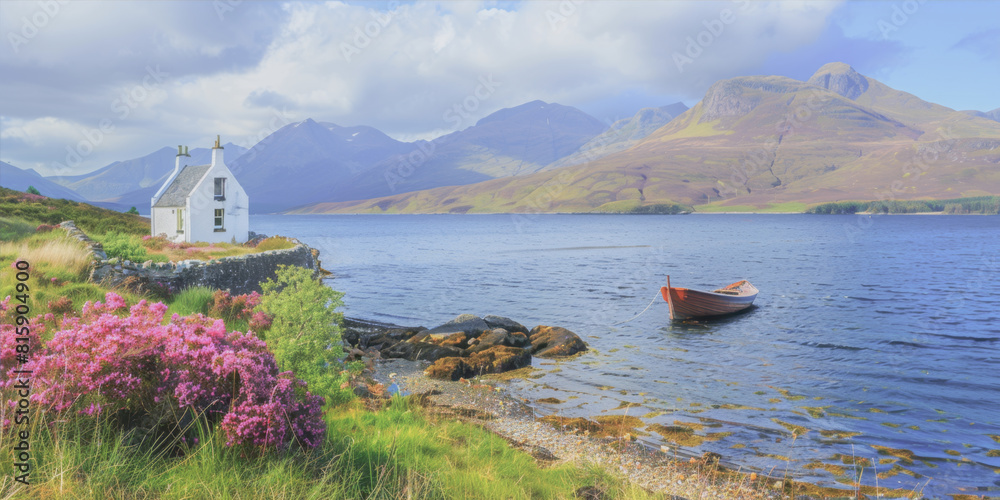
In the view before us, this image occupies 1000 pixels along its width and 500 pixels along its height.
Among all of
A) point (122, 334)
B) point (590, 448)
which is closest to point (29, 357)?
point (122, 334)

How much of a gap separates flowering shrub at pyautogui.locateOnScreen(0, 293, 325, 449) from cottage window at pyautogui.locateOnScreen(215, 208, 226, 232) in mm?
35774

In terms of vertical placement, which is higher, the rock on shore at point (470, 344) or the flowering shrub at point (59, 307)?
the flowering shrub at point (59, 307)

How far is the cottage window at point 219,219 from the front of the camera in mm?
38062

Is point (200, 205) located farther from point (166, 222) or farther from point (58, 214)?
point (58, 214)

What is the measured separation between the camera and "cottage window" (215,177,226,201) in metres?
38.1

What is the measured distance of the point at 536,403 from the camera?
50.7 ft

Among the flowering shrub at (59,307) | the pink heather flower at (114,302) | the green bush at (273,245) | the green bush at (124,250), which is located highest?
the pink heather flower at (114,302)

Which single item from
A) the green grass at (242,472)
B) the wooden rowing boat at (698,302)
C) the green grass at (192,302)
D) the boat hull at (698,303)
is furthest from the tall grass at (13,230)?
the boat hull at (698,303)

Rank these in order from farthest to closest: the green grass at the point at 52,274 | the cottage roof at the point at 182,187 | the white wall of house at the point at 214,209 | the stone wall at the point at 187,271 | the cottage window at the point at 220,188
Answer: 1. the cottage window at the point at 220,188
2. the cottage roof at the point at 182,187
3. the white wall of house at the point at 214,209
4. the stone wall at the point at 187,271
5. the green grass at the point at 52,274

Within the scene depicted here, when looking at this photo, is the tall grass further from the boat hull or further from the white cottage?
the boat hull

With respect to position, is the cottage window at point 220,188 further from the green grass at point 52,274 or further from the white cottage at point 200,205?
the green grass at point 52,274

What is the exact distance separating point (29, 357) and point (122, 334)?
85 cm

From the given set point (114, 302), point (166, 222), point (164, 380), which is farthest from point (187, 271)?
point (166, 222)

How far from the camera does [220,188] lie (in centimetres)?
3831
